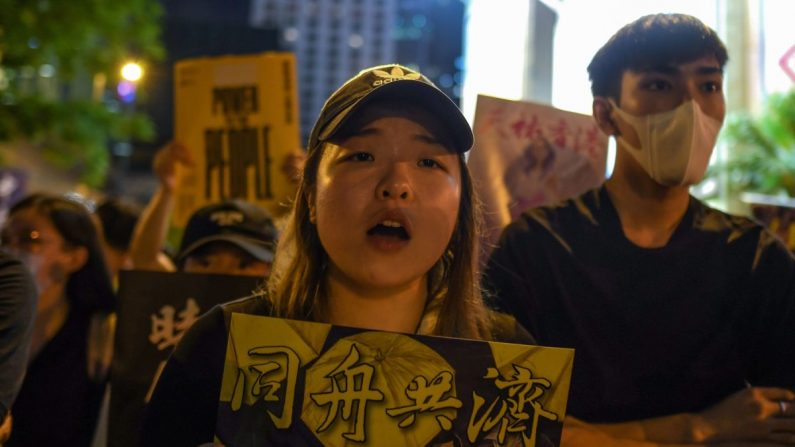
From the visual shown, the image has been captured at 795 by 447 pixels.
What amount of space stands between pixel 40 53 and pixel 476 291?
37.3 feet

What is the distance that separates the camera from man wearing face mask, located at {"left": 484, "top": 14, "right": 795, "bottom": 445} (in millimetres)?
1950

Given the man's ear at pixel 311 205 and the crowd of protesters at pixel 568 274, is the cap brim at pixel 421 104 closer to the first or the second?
the crowd of protesters at pixel 568 274

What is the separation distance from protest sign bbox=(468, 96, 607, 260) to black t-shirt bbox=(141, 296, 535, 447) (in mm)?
1517

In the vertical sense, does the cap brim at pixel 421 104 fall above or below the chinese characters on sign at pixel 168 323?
above

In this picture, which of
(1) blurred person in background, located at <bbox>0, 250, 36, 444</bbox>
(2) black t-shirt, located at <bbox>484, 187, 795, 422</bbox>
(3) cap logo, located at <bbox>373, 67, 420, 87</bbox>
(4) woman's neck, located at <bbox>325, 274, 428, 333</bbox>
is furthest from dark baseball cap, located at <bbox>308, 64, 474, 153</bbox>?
(1) blurred person in background, located at <bbox>0, 250, 36, 444</bbox>

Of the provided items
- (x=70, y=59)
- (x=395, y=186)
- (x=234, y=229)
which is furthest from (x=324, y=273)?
(x=70, y=59)

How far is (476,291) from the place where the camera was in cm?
173

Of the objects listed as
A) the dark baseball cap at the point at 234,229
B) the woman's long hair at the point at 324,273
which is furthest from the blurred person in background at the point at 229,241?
the woman's long hair at the point at 324,273

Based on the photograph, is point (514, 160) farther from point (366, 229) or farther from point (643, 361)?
point (366, 229)

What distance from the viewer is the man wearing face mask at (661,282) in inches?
76.8

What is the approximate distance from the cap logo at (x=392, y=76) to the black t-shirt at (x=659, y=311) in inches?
26.4

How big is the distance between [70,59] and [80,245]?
10064 mm

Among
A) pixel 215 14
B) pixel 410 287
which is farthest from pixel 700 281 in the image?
pixel 215 14

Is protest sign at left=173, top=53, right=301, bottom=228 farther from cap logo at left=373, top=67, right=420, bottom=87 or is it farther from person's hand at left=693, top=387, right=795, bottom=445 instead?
person's hand at left=693, top=387, right=795, bottom=445
